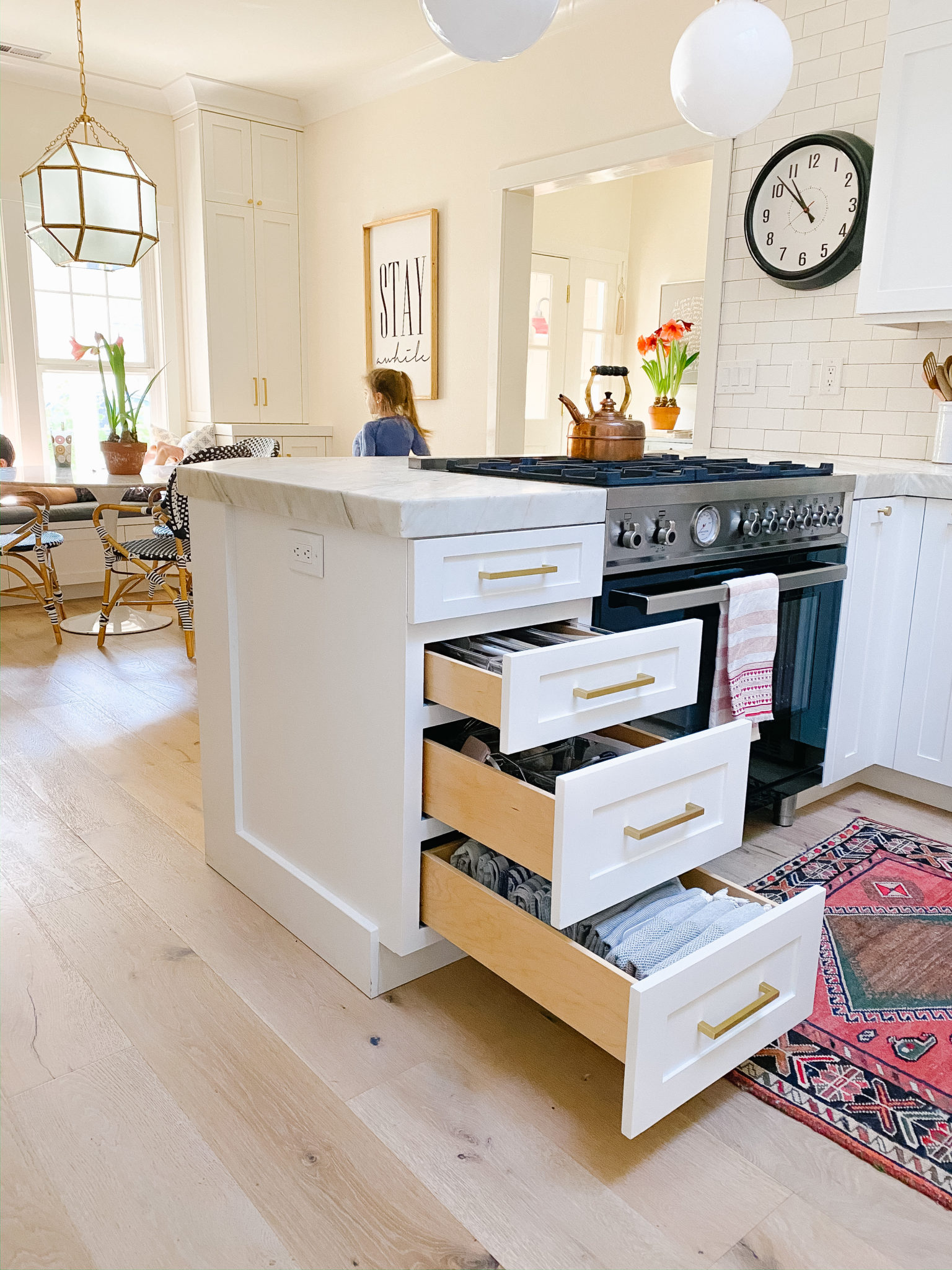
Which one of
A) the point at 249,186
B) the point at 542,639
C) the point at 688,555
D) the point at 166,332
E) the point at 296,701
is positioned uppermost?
the point at 249,186

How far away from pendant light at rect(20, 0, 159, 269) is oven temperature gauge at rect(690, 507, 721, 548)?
2.92 metres

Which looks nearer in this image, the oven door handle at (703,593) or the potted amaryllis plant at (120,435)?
the oven door handle at (703,593)

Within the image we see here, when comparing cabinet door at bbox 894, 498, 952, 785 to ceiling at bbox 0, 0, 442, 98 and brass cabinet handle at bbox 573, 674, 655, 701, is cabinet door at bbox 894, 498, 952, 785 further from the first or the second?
ceiling at bbox 0, 0, 442, 98

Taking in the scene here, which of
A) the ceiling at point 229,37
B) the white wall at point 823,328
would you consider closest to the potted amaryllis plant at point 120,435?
the ceiling at point 229,37

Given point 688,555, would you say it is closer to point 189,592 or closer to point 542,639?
point 542,639

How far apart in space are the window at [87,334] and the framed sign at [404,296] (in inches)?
57.8

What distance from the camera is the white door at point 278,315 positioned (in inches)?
228

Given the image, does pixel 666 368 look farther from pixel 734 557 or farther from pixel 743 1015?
pixel 743 1015

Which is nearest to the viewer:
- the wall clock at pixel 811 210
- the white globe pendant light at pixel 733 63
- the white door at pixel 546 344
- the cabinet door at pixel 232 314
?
the white globe pendant light at pixel 733 63

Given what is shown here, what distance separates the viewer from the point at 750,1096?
148 cm

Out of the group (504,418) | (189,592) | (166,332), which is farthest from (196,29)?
(189,592)

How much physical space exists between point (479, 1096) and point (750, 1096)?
0.43 m

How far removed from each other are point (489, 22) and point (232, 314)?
14.4 feet

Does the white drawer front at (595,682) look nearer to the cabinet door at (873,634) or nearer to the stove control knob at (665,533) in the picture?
the stove control knob at (665,533)
